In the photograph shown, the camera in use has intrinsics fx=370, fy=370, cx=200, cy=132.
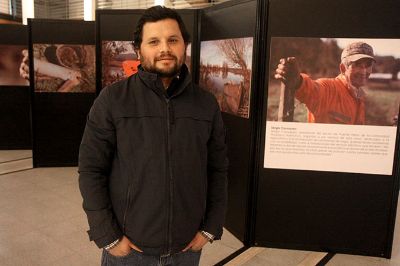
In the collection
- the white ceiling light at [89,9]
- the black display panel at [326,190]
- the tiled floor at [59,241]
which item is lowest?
the tiled floor at [59,241]

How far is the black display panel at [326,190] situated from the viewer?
2.61 m

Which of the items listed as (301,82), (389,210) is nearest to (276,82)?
(301,82)

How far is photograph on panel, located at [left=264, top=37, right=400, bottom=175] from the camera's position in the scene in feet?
8.63

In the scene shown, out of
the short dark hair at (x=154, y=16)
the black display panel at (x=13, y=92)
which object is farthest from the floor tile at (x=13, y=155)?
the short dark hair at (x=154, y=16)

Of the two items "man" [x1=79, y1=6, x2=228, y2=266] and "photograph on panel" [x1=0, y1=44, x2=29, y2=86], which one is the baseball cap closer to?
"man" [x1=79, y1=6, x2=228, y2=266]

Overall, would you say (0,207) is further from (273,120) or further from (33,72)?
(273,120)

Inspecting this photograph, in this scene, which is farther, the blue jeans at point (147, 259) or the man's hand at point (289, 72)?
the man's hand at point (289, 72)

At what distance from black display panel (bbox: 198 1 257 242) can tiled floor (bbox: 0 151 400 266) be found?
12.4 inches

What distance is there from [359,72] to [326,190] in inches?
36.1

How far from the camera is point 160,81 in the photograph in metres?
1.32

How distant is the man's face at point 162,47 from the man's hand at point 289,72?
1571mm

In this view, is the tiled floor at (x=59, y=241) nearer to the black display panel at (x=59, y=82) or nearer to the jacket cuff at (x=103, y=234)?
the black display panel at (x=59, y=82)

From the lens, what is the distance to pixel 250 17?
2783mm

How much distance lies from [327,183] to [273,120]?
0.64 meters
